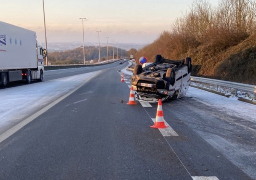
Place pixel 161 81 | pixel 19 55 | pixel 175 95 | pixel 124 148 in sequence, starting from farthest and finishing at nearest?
pixel 19 55 → pixel 175 95 → pixel 161 81 → pixel 124 148

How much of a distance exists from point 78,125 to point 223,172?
4.41 meters

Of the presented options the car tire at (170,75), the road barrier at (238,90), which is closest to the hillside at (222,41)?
the road barrier at (238,90)

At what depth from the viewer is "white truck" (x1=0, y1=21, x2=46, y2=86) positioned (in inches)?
787

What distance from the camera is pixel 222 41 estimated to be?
29.8 meters

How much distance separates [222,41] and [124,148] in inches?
1011

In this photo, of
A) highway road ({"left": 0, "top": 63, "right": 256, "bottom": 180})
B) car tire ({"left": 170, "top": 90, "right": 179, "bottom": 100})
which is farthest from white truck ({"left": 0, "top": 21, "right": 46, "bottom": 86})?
car tire ({"left": 170, "top": 90, "right": 179, "bottom": 100})

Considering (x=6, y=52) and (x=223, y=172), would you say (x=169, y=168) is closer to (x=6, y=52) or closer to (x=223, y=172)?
(x=223, y=172)

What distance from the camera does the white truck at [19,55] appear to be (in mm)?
19984

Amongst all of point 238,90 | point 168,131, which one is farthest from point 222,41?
point 168,131

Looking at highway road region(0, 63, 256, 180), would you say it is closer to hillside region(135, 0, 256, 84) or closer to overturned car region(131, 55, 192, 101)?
overturned car region(131, 55, 192, 101)

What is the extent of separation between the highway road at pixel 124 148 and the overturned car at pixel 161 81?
7.17ft

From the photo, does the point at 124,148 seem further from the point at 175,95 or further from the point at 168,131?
the point at 175,95

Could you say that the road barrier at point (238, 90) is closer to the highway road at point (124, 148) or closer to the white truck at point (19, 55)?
the highway road at point (124, 148)

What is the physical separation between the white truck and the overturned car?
10403 mm
